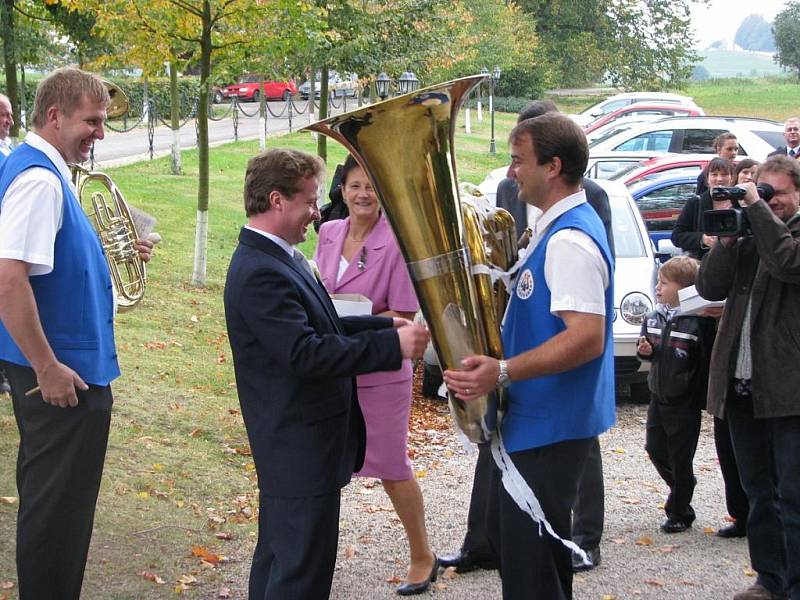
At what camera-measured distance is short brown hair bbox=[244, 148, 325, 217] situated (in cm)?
335

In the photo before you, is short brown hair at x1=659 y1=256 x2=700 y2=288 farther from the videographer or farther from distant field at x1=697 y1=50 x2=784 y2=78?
distant field at x1=697 y1=50 x2=784 y2=78

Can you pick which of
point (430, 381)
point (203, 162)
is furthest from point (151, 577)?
point (203, 162)

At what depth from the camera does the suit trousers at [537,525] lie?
3.33 meters

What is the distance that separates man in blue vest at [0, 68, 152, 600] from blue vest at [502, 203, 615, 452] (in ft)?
4.86

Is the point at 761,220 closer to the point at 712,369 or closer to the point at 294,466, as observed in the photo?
the point at 712,369

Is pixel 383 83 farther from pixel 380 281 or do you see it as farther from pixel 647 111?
pixel 647 111

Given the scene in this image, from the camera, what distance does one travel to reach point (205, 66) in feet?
35.4

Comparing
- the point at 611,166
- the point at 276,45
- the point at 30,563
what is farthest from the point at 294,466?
the point at 611,166

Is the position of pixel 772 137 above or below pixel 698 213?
above

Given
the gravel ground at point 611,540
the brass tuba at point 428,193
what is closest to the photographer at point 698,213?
the gravel ground at point 611,540

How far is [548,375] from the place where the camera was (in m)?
3.25

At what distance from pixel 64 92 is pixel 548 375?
1.92 meters

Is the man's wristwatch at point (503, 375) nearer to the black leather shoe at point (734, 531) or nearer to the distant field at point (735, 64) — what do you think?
the black leather shoe at point (734, 531)

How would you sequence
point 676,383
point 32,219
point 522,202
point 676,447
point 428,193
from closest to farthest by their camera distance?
1. point 428,193
2. point 32,219
3. point 522,202
4. point 676,383
5. point 676,447
